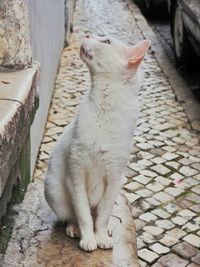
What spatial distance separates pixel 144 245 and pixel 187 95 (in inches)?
128

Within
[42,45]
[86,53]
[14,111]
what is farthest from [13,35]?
[42,45]

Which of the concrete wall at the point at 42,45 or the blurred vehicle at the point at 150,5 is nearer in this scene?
the concrete wall at the point at 42,45

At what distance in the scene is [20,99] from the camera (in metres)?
1.98

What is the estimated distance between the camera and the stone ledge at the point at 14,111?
171cm

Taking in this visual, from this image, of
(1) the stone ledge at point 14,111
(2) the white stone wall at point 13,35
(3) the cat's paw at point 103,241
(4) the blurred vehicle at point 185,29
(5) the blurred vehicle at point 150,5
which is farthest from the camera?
(5) the blurred vehicle at point 150,5

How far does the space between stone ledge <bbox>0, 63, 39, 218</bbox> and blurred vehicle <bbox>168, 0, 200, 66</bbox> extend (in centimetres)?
419

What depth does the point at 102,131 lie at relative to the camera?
235 cm

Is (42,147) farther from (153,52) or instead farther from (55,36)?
(153,52)

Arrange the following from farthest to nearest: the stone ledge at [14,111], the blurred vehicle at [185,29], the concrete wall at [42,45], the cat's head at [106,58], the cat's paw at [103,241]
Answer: the blurred vehicle at [185,29] < the concrete wall at [42,45] < the cat's paw at [103,241] < the cat's head at [106,58] < the stone ledge at [14,111]

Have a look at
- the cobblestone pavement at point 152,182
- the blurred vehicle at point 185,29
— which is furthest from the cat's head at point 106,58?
the blurred vehicle at point 185,29

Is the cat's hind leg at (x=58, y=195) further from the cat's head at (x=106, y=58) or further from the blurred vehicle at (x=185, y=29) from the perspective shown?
the blurred vehicle at (x=185, y=29)

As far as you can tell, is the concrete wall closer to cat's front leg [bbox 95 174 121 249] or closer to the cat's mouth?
the cat's mouth

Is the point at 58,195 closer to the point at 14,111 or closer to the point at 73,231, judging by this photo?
the point at 73,231

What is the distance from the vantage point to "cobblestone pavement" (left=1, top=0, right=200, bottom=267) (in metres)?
2.66
